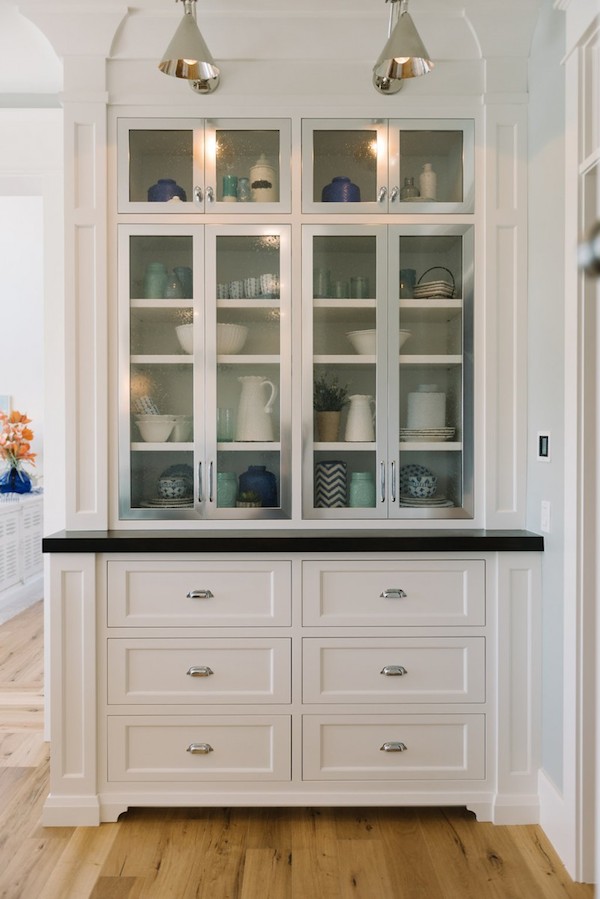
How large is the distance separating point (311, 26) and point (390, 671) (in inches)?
90.9

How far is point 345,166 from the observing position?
253 centimetres

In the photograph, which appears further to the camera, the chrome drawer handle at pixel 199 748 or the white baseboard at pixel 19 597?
the white baseboard at pixel 19 597

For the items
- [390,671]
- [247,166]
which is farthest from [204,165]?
[390,671]

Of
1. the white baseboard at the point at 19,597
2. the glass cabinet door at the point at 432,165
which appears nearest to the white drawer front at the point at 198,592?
the glass cabinet door at the point at 432,165

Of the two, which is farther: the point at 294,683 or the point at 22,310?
the point at 22,310

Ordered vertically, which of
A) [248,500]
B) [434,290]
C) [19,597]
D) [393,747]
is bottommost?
[19,597]

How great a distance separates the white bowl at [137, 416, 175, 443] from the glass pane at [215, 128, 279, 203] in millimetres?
850

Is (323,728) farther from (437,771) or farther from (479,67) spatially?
(479,67)

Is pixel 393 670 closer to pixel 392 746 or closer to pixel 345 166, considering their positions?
pixel 392 746

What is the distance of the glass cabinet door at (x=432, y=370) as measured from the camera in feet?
8.29

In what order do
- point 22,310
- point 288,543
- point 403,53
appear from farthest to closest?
point 22,310 < point 288,543 < point 403,53

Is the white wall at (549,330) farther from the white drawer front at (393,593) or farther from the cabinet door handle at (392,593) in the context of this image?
the cabinet door handle at (392,593)

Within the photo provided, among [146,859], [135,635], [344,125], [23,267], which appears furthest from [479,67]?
[23,267]

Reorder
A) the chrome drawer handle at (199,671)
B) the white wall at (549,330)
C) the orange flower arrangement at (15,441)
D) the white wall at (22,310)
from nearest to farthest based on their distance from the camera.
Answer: the white wall at (549,330), the chrome drawer handle at (199,671), the orange flower arrangement at (15,441), the white wall at (22,310)
